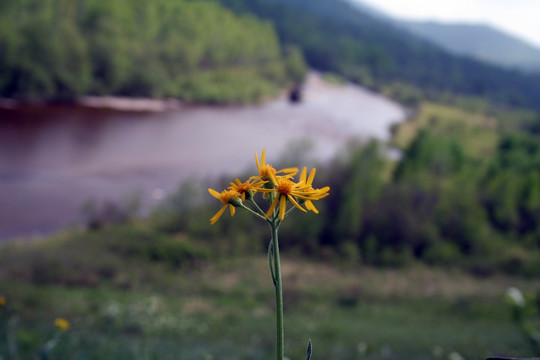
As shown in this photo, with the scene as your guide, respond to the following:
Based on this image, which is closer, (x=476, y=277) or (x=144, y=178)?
(x=476, y=277)

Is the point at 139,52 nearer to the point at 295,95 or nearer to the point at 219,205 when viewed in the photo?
the point at 295,95

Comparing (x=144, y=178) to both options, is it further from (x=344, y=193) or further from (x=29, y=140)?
(x=344, y=193)

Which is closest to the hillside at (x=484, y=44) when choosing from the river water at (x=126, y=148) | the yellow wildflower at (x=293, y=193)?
the river water at (x=126, y=148)

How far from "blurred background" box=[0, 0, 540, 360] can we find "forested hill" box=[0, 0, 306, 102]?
15 cm

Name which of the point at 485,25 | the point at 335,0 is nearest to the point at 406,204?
the point at 335,0

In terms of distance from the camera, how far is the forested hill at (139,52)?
2875 cm

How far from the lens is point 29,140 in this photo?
897 inches

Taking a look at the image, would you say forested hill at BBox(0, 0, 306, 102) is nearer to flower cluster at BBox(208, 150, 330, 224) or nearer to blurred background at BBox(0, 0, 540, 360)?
blurred background at BBox(0, 0, 540, 360)

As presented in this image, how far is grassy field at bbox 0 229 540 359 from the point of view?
27.3 feet

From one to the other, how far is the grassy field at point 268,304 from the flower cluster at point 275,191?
14.1 ft

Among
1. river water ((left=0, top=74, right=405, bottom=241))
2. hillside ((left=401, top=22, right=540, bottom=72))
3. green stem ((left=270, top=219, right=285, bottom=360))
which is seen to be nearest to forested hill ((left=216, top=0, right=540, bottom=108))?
hillside ((left=401, top=22, right=540, bottom=72))

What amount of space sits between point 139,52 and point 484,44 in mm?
47488

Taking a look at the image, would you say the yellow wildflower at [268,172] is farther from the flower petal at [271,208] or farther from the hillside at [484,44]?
the hillside at [484,44]

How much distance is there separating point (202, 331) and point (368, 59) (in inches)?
1715
